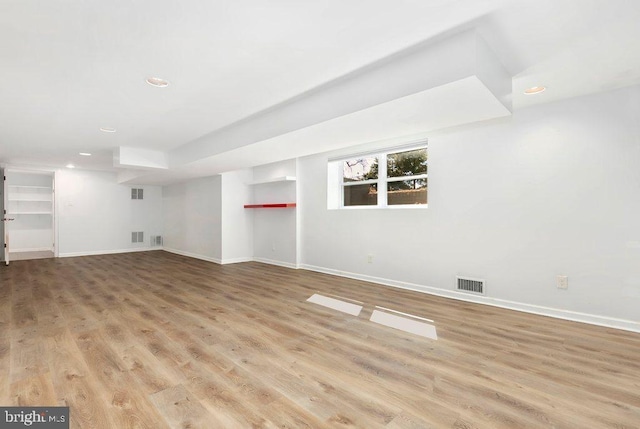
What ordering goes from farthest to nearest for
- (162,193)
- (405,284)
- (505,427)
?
(162,193) → (405,284) → (505,427)

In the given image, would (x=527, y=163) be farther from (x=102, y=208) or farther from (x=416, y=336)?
(x=102, y=208)

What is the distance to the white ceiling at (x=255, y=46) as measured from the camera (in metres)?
1.89

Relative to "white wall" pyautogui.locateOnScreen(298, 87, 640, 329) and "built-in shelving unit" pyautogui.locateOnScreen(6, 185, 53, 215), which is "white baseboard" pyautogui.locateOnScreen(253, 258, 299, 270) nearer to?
"white wall" pyautogui.locateOnScreen(298, 87, 640, 329)

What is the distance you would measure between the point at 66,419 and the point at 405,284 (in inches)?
159

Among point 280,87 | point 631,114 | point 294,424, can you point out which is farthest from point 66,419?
point 631,114

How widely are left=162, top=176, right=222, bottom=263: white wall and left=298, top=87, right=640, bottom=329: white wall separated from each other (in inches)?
171

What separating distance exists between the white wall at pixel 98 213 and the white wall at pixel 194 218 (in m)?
0.61

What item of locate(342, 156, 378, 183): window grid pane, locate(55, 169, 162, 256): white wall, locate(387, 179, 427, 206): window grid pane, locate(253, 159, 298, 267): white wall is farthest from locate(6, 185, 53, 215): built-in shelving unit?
locate(387, 179, 427, 206): window grid pane

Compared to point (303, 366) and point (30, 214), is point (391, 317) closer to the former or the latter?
point (303, 366)

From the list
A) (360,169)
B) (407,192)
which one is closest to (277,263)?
(360,169)

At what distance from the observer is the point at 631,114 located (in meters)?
3.04

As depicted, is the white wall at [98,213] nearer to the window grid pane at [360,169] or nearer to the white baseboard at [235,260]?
the white baseboard at [235,260]

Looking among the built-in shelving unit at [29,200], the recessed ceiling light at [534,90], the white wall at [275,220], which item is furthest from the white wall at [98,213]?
the recessed ceiling light at [534,90]

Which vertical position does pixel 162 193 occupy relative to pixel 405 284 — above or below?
above
